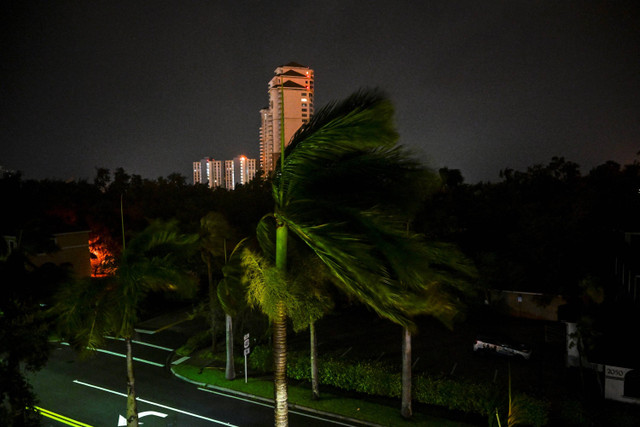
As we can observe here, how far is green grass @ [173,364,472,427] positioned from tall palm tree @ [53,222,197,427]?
24.1 ft

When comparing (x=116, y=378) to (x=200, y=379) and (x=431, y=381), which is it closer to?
(x=200, y=379)

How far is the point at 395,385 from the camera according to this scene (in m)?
15.0

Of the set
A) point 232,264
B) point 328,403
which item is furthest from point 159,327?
point 232,264

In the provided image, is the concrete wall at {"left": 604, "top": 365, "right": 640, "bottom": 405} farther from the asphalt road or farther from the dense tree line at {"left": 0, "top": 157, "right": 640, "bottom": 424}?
the asphalt road

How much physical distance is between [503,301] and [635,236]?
40.5ft

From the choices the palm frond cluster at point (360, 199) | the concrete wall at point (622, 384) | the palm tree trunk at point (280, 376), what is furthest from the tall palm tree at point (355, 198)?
the concrete wall at point (622, 384)

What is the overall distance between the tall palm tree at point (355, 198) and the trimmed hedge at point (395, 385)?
1012cm

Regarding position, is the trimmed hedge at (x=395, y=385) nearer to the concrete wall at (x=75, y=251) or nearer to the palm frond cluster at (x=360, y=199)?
the palm frond cluster at (x=360, y=199)

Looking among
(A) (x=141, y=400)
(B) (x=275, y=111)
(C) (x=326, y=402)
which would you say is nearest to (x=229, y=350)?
(A) (x=141, y=400)

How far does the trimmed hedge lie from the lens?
1270 cm

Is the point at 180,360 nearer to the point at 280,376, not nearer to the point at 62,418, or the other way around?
the point at 62,418

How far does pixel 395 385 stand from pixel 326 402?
264 cm

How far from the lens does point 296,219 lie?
16.3ft

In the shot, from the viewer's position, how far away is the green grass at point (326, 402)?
13.1m
